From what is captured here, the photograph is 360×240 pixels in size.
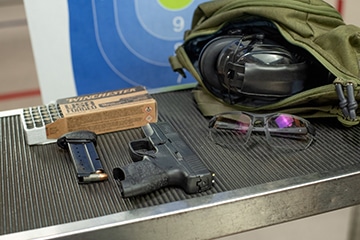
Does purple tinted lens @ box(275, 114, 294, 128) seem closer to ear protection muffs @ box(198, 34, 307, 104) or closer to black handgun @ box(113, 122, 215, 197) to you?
ear protection muffs @ box(198, 34, 307, 104)

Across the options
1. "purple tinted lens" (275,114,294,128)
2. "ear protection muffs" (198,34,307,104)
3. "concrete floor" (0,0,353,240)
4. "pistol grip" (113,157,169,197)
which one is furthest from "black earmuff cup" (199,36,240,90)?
"concrete floor" (0,0,353,240)

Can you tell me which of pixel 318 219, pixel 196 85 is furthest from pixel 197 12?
pixel 318 219

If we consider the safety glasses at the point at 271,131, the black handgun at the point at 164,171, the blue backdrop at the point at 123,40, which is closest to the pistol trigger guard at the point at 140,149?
the black handgun at the point at 164,171

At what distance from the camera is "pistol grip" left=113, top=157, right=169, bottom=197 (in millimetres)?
595

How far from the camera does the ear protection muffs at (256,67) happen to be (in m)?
0.73

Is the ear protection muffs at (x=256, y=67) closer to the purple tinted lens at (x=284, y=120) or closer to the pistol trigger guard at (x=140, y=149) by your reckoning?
the purple tinted lens at (x=284, y=120)

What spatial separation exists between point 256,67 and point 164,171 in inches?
8.8

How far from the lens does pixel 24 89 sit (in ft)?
7.15

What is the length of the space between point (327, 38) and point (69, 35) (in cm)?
53

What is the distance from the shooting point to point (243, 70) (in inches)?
28.9

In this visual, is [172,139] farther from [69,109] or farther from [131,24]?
[131,24]

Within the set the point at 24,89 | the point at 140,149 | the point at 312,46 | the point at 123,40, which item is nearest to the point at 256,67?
the point at 312,46

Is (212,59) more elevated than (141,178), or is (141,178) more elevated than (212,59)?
(212,59)

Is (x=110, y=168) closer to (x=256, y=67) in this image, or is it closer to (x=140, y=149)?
(x=140, y=149)
